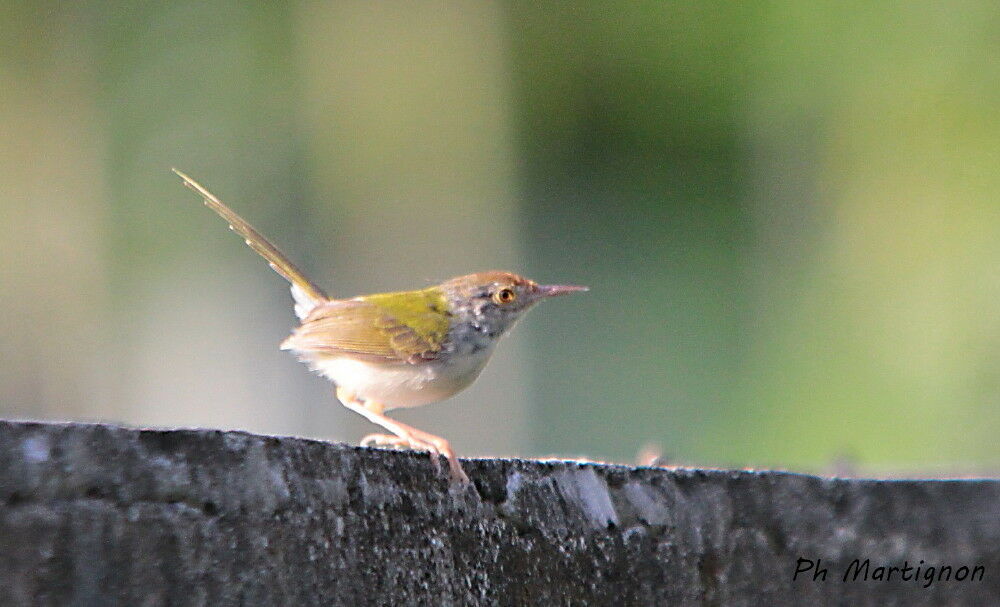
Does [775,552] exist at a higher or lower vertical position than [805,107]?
higher

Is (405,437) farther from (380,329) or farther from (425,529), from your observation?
(425,529)

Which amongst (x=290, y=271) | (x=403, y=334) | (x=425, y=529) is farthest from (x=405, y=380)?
(x=425, y=529)

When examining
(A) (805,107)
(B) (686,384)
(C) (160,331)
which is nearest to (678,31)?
(A) (805,107)

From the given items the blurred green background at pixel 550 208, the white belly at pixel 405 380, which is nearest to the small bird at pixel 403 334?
the white belly at pixel 405 380

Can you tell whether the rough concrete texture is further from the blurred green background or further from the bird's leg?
the blurred green background

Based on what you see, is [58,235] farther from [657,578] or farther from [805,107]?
[657,578]

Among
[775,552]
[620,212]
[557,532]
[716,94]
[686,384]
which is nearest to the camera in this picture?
[557,532]
